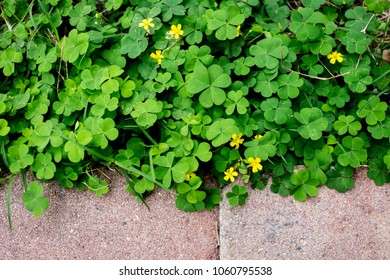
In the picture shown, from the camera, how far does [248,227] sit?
3012mm

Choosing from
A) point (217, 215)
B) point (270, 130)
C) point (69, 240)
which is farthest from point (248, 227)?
point (69, 240)

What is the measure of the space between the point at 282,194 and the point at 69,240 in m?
1.21

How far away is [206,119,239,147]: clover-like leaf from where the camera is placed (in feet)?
9.45

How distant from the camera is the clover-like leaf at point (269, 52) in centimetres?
301

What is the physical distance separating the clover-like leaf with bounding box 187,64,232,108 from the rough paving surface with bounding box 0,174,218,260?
1.94ft

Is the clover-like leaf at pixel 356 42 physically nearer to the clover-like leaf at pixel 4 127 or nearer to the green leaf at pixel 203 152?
the green leaf at pixel 203 152

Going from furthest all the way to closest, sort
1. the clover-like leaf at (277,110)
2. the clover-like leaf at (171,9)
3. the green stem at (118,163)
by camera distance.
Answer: the clover-like leaf at (171,9) < the clover-like leaf at (277,110) < the green stem at (118,163)

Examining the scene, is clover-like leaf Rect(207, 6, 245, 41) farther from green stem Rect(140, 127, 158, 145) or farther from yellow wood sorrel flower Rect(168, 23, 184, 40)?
green stem Rect(140, 127, 158, 145)

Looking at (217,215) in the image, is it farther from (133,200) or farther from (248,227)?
(133,200)

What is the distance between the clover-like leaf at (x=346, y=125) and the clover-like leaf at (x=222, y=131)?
56cm

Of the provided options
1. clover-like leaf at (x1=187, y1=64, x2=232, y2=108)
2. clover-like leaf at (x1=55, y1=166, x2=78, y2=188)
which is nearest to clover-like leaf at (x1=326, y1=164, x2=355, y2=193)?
clover-like leaf at (x1=187, y1=64, x2=232, y2=108)

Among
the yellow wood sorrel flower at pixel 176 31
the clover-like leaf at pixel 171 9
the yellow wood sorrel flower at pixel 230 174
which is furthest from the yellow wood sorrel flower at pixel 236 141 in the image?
the clover-like leaf at pixel 171 9

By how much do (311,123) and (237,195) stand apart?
55 cm

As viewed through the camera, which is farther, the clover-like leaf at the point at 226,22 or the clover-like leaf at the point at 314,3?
the clover-like leaf at the point at 314,3
